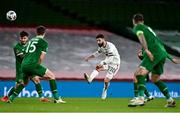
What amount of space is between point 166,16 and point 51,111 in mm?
14989

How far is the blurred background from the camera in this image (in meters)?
20.9

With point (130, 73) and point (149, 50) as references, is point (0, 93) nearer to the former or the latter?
point (130, 73)

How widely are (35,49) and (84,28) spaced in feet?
34.5

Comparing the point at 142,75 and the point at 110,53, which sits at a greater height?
the point at 110,53

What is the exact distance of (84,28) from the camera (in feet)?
78.5

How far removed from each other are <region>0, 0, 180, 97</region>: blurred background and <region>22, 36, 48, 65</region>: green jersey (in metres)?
5.55

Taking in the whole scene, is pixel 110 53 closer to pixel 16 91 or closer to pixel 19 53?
pixel 19 53

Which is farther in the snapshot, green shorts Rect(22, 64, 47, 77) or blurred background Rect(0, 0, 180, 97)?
blurred background Rect(0, 0, 180, 97)

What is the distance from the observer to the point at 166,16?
25.7 m

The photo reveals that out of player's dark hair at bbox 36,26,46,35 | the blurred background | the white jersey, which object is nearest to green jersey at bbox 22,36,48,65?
player's dark hair at bbox 36,26,46,35

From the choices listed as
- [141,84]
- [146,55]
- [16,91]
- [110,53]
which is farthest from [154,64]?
[110,53]

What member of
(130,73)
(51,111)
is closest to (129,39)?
(130,73)

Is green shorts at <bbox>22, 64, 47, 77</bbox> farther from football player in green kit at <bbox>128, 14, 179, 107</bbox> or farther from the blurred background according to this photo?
the blurred background

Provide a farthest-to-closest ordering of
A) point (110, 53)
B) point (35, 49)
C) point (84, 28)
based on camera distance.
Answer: point (84, 28) < point (110, 53) < point (35, 49)
